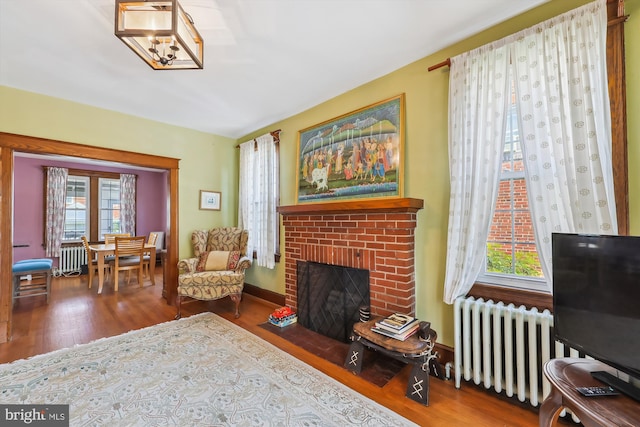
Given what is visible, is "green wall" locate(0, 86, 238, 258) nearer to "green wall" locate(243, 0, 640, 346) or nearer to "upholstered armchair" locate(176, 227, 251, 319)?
"upholstered armchair" locate(176, 227, 251, 319)

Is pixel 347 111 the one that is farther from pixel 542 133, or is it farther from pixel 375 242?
pixel 542 133

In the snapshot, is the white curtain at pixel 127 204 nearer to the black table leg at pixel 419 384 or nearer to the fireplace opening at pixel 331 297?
the fireplace opening at pixel 331 297

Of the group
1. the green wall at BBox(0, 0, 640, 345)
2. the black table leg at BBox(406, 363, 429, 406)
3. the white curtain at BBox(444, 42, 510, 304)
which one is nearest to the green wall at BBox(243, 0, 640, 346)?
the green wall at BBox(0, 0, 640, 345)

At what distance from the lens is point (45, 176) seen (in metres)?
5.44

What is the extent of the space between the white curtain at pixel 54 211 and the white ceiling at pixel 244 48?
3.62 m

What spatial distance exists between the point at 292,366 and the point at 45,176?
6654mm

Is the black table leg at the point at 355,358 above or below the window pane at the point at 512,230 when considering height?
below

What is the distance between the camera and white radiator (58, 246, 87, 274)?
555cm

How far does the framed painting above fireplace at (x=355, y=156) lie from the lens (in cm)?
245

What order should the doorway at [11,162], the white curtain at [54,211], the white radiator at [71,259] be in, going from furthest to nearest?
the white radiator at [71,259]
the white curtain at [54,211]
the doorway at [11,162]

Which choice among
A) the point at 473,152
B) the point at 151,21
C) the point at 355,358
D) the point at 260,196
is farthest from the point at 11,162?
the point at 473,152

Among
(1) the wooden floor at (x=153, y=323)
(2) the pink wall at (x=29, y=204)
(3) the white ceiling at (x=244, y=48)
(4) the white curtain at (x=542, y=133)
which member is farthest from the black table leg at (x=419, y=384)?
(2) the pink wall at (x=29, y=204)

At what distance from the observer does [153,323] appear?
3.04 meters

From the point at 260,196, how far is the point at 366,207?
79.2 inches
